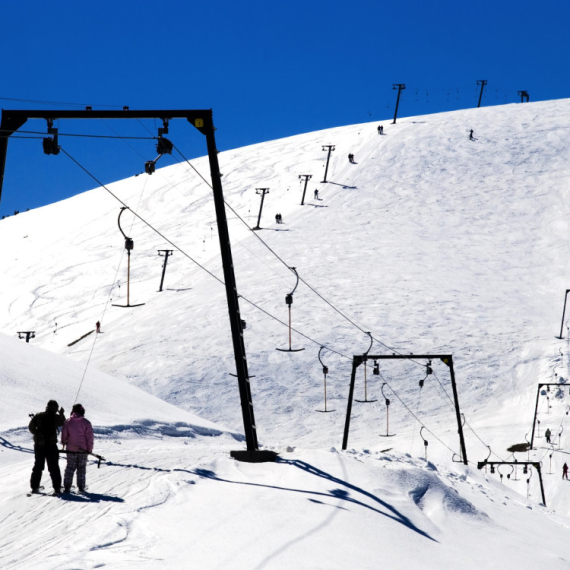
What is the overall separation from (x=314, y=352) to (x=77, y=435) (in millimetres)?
36285

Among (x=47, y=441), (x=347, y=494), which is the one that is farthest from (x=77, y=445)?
(x=347, y=494)

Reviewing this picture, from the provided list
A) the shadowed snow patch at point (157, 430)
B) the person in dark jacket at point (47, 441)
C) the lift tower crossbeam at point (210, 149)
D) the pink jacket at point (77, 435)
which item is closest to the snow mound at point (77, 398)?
A: the shadowed snow patch at point (157, 430)

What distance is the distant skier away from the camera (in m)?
12.7

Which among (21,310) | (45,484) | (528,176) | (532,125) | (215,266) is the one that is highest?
(532,125)

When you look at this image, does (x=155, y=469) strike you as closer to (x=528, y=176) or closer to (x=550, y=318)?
(x=550, y=318)

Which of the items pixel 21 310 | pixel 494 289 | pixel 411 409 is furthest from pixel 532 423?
pixel 21 310

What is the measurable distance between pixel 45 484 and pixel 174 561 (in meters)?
5.20

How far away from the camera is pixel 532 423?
40.2 metres

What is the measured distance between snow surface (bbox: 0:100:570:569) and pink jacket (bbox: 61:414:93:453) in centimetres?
72

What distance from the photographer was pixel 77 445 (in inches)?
501

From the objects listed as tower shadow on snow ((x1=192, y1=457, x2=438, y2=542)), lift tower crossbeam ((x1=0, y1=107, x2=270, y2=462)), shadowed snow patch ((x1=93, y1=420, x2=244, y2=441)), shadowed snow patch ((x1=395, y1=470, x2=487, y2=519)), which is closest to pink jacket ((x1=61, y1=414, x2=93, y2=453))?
tower shadow on snow ((x1=192, y1=457, x2=438, y2=542))

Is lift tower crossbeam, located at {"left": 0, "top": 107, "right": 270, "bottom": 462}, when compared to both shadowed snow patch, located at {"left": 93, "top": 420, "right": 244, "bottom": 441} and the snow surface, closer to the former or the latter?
the snow surface

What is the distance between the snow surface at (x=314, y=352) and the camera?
1205 cm

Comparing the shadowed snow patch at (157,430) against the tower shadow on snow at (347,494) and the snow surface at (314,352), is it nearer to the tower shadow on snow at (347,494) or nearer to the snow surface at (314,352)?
the snow surface at (314,352)
